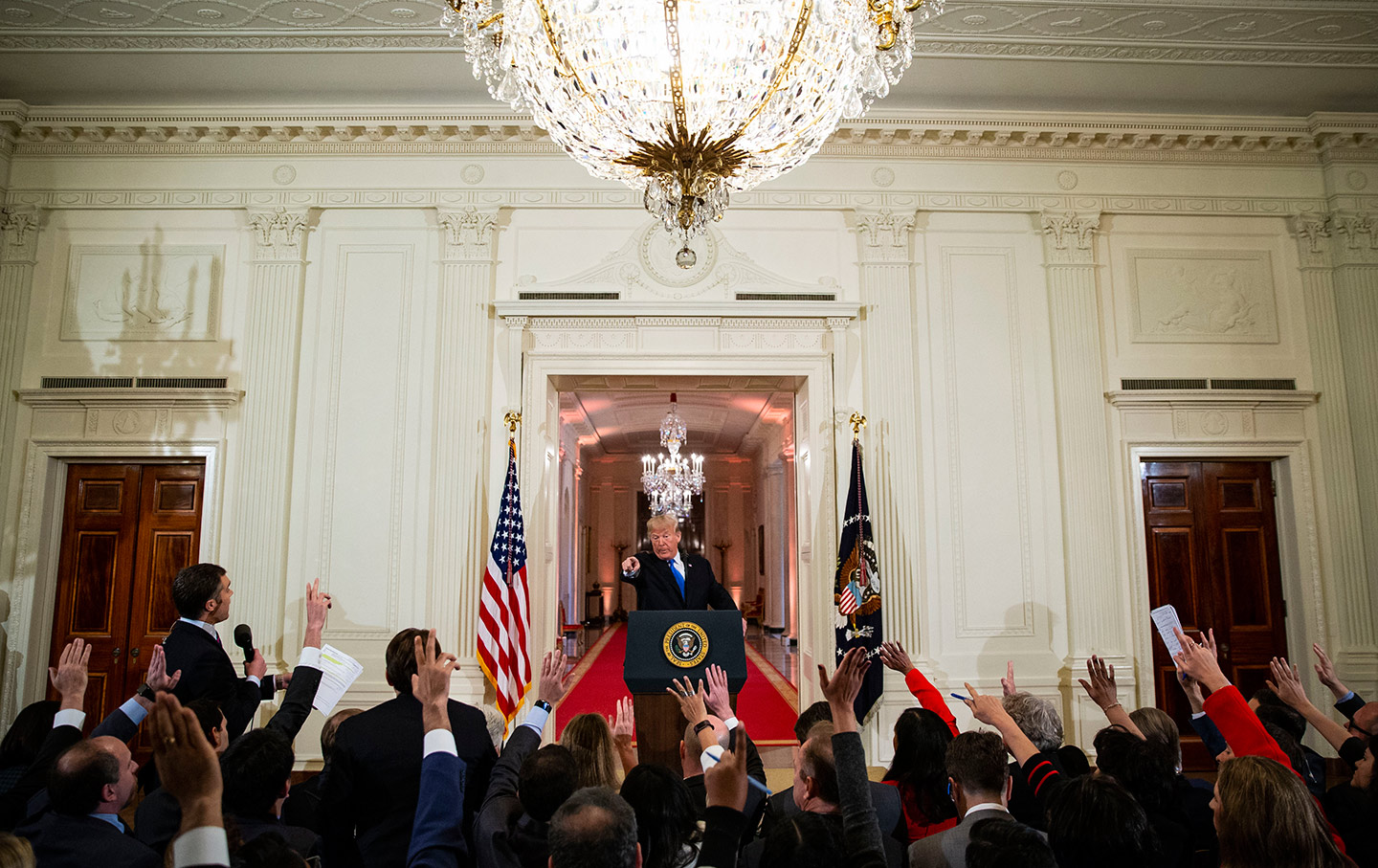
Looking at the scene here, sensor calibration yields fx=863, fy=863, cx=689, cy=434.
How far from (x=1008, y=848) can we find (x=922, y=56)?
6175mm

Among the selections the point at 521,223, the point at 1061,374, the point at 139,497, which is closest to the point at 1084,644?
the point at 1061,374

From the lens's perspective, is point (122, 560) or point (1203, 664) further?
point (122, 560)

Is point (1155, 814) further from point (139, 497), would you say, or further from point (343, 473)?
point (139, 497)

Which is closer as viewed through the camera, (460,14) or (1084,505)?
(460,14)

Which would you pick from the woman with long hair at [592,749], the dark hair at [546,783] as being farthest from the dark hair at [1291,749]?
the dark hair at [546,783]

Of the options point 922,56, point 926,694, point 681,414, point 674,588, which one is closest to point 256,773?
point 926,694

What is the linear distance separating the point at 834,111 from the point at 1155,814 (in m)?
2.43

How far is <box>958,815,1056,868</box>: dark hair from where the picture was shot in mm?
1595

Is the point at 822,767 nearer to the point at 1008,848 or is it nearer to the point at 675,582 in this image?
the point at 1008,848

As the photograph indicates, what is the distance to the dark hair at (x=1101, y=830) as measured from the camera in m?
1.72

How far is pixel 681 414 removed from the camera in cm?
1533

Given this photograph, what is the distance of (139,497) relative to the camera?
6.70m

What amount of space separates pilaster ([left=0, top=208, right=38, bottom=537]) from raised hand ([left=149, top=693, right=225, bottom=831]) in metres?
6.69

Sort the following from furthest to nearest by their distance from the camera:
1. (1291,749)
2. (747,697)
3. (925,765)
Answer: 1. (747,697)
2. (1291,749)
3. (925,765)
